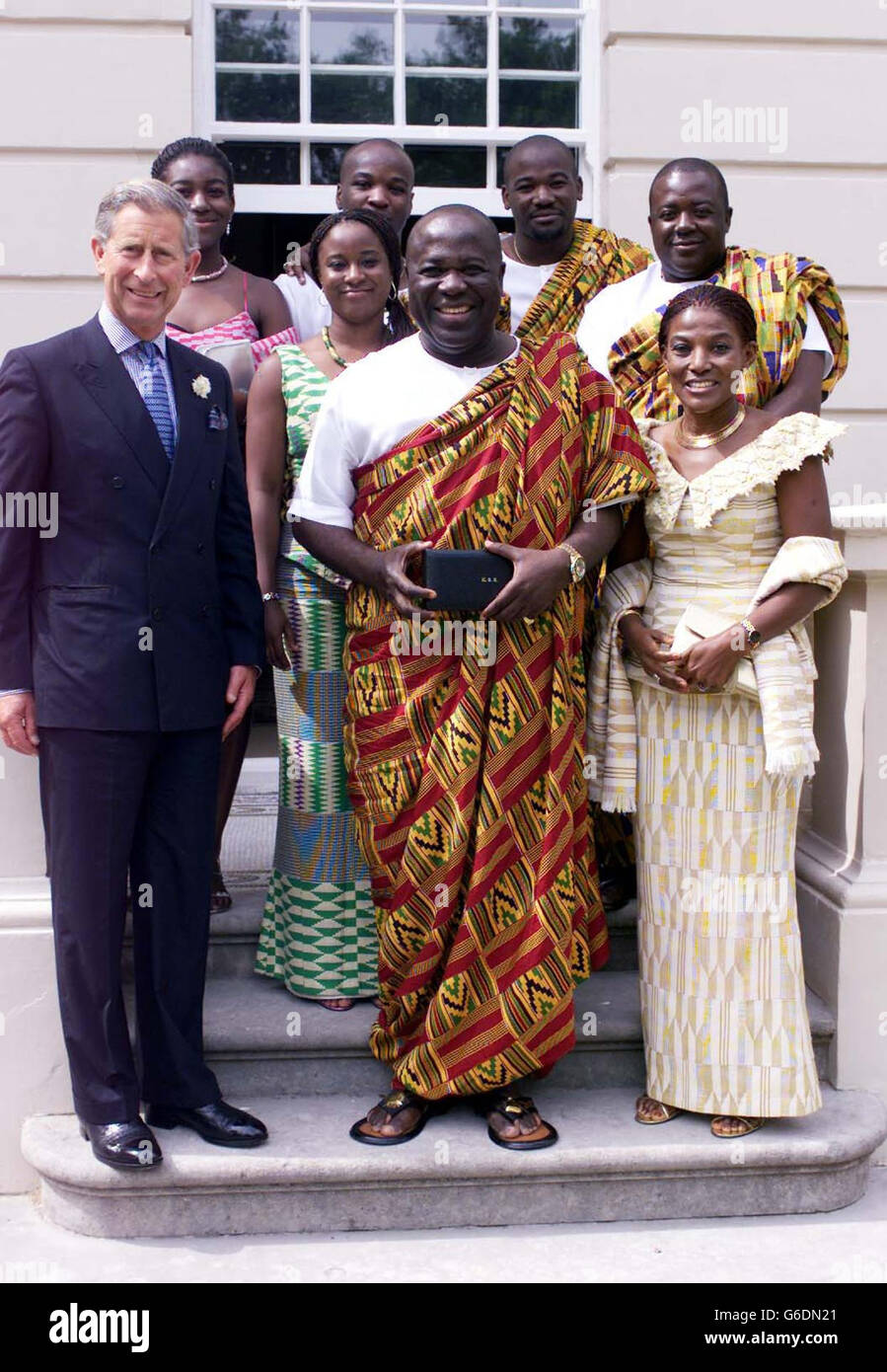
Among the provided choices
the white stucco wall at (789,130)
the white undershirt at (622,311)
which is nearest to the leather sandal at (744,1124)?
the white undershirt at (622,311)

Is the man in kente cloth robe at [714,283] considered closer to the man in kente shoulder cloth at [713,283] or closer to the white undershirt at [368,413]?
the man in kente shoulder cloth at [713,283]

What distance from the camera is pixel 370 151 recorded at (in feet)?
13.6

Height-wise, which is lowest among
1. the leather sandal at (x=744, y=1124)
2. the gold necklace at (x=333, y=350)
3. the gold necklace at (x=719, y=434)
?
the leather sandal at (x=744, y=1124)

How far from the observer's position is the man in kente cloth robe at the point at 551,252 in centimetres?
393

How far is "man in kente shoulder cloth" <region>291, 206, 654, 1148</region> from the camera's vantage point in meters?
3.22

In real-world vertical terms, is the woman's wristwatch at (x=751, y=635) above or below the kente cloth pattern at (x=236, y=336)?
below

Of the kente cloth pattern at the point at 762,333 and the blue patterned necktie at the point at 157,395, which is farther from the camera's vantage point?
the kente cloth pattern at the point at 762,333

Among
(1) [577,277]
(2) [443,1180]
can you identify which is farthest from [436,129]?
(2) [443,1180]

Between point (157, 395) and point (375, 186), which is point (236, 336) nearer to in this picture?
point (375, 186)

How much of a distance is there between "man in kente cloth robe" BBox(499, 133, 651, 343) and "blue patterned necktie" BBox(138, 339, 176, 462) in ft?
3.47

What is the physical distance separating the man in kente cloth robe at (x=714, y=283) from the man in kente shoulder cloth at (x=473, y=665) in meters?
0.39

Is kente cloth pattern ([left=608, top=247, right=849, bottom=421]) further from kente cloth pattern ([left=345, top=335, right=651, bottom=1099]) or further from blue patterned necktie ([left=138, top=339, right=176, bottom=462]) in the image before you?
blue patterned necktie ([left=138, top=339, right=176, bottom=462])

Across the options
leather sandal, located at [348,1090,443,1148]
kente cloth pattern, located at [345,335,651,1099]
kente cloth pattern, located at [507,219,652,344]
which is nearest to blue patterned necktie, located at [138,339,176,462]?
kente cloth pattern, located at [345,335,651,1099]

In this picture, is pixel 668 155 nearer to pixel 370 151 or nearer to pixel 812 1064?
pixel 370 151
